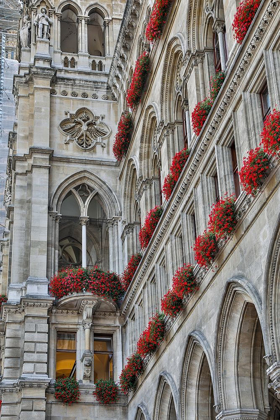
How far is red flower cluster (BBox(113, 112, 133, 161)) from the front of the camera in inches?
1272

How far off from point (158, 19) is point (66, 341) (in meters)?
13.0

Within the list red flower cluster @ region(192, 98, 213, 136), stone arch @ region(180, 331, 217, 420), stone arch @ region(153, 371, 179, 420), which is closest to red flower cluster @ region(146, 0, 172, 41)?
red flower cluster @ region(192, 98, 213, 136)

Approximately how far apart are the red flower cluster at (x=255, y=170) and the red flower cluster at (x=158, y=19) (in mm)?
11350

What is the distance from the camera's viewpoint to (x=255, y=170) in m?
15.8

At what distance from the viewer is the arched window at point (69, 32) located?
39719 mm

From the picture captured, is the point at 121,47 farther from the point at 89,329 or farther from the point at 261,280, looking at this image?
the point at 261,280

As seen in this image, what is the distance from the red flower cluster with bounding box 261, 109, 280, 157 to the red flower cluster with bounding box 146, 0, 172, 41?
1203 centimetres

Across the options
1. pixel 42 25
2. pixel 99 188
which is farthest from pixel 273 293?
pixel 42 25

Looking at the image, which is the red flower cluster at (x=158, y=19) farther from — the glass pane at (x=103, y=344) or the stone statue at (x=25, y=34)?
the stone statue at (x=25, y=34)

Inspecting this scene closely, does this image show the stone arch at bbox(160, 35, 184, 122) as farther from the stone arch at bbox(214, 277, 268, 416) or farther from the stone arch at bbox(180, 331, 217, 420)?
the stone arch at bbox(214, 277, 268, 416)

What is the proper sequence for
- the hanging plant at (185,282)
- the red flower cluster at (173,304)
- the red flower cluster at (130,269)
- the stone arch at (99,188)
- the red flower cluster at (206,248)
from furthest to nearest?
the stone arch at (99,188) → the red flower cluster at (130,269) → the red flower cluster at (173,304) → the hanging plant at (185,282) → the red flower cluster at (206,248)

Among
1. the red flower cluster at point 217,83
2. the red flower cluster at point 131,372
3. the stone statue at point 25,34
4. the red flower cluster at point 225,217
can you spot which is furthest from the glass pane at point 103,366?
the stone statue at point 25,34

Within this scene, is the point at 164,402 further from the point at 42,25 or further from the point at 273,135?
the point at 42,25

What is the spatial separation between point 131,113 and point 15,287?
8.53 m
